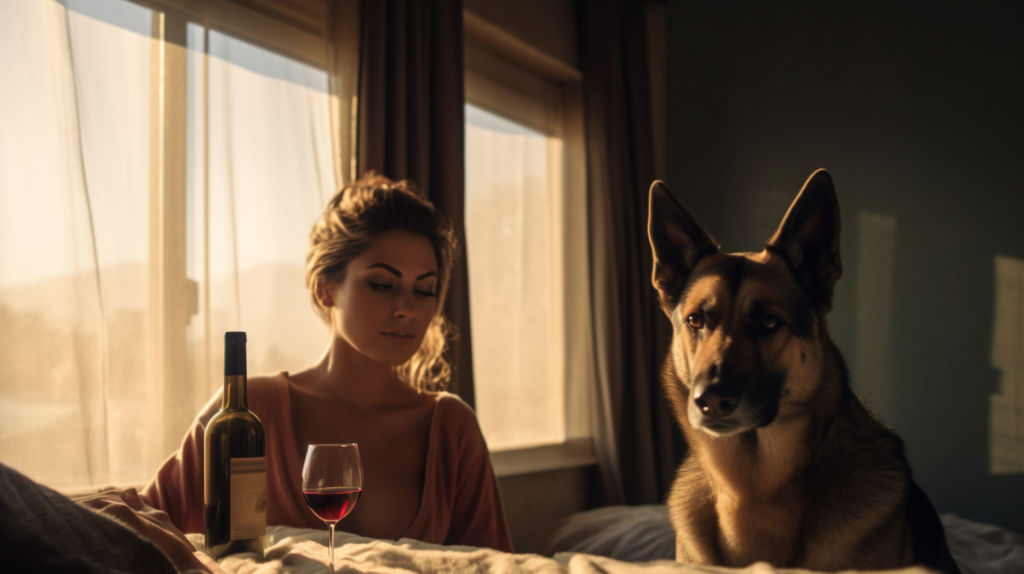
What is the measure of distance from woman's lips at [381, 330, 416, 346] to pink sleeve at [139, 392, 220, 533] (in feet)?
1.43

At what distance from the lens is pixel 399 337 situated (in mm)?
1687

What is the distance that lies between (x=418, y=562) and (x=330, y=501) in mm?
248

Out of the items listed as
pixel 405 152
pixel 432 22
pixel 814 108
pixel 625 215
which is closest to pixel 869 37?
pixel 814 108

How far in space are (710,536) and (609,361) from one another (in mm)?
2573

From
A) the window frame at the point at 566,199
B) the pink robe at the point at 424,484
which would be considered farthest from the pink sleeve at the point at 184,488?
the window frame at the point at 566,199

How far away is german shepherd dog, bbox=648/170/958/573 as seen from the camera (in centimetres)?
96

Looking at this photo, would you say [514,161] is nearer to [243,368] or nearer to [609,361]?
[609,361]

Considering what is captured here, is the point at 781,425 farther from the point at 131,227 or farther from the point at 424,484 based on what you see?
the point at 131,227

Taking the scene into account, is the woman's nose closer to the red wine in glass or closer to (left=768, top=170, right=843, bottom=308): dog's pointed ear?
the red wine in glass

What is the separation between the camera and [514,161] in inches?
140

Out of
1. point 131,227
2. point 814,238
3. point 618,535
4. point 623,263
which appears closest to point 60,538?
point 814,238

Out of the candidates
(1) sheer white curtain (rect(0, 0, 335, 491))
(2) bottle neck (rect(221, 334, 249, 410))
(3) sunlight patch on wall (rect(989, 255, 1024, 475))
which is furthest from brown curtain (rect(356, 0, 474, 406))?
(3) sunlight patch on wall (rect(989, 255, 1024, 475))

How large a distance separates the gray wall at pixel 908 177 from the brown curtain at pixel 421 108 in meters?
1.69

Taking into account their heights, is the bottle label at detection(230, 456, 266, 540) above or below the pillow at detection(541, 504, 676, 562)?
above
